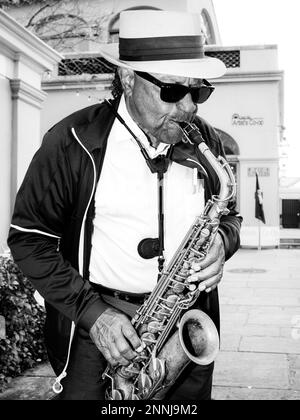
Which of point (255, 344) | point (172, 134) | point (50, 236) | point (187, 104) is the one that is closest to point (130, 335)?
point (50, 236)

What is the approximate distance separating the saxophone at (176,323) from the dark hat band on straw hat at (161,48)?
299mm

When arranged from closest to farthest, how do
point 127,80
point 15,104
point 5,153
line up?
point 127,80
point 5,153
point 15,104

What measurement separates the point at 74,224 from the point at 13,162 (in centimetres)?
527

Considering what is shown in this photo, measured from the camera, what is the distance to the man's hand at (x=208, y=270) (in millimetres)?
2145

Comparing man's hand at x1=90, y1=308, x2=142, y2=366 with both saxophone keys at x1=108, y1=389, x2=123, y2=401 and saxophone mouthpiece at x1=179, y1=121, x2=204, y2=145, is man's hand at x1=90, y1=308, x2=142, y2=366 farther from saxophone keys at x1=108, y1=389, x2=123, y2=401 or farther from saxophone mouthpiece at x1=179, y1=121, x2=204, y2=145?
saxophone mouthpiece at x1=179, y1=121, x2=204, y2=145

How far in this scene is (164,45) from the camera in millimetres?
2172

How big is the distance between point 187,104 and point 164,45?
0.26 meters

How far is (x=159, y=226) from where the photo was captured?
88.2 inches

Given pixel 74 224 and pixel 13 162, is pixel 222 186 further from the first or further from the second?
pixel 13 162

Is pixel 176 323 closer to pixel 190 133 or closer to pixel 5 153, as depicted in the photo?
pixel 190 133

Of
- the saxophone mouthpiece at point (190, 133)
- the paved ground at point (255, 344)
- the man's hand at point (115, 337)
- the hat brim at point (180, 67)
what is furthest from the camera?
the paved ground at point (255, 344)

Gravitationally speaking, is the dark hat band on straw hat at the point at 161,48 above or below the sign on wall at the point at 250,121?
below

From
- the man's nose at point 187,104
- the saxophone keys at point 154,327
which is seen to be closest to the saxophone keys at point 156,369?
the saxophone keys at point 154,327

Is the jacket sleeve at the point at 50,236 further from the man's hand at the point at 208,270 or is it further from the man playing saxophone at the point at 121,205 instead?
the man's hand at the point at 208,270
